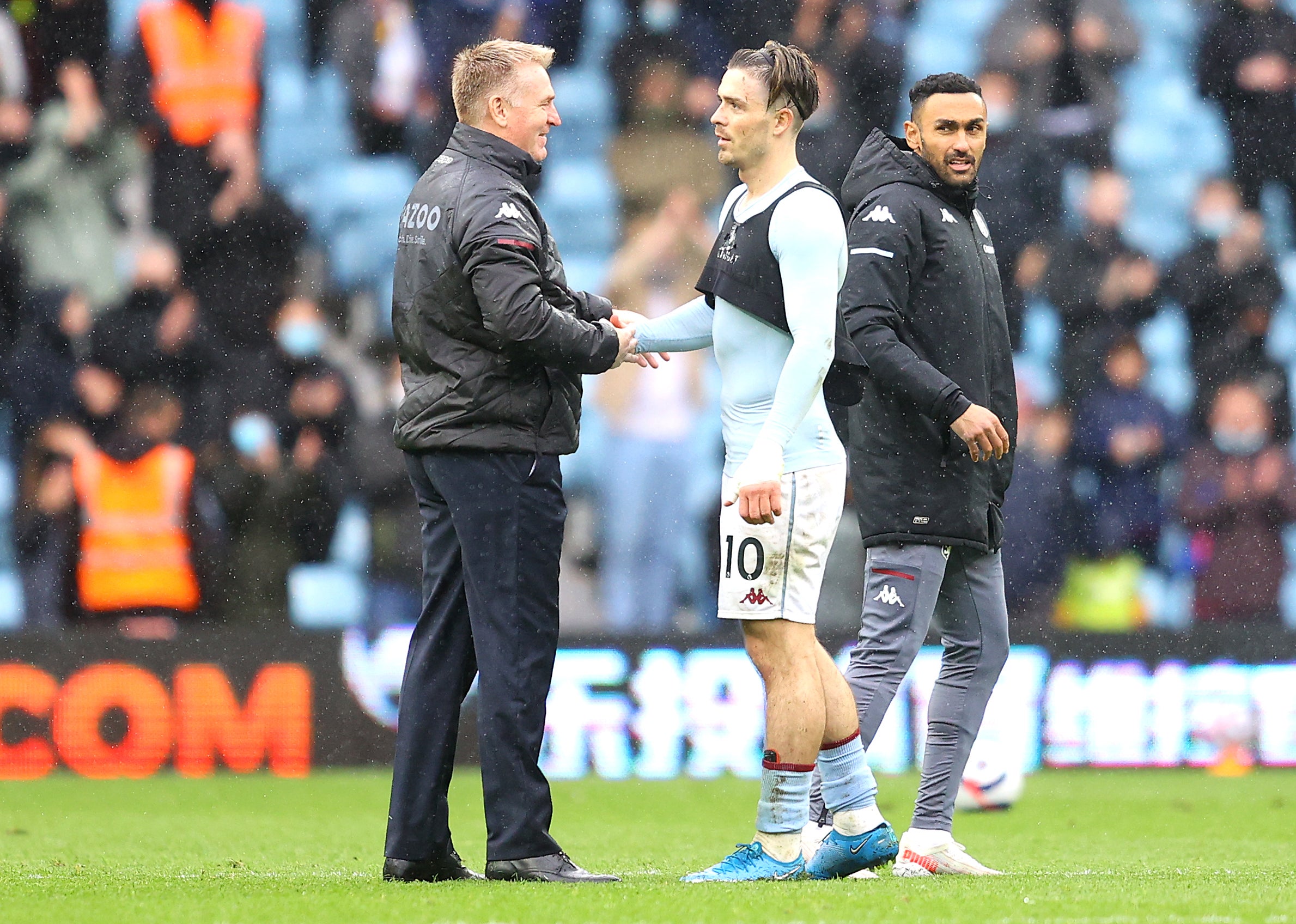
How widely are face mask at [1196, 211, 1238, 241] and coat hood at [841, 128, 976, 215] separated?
7.07m

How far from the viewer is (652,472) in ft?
35.9

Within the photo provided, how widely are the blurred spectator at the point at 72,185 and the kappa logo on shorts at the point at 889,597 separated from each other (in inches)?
293

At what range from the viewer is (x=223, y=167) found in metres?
11.4

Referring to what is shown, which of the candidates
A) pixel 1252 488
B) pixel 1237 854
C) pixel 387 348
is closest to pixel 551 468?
pixel 1237 854

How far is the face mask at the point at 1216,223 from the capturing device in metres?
12.2

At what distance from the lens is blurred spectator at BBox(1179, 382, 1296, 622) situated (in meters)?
11.1

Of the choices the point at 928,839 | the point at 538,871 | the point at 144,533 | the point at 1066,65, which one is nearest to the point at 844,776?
the point at 928,839

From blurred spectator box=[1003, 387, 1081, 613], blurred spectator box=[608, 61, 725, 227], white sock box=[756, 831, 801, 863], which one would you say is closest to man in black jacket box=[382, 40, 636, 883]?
white sock box=[756, 831, 801, 863]

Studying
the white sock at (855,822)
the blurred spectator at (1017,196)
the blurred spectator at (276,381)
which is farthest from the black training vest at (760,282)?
the blurred spectator at (1017,196)

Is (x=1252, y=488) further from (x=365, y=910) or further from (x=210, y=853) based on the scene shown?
(x=365, y=910)

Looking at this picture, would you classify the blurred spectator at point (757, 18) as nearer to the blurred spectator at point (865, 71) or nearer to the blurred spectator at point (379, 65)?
the blurred spectator at point (865, 71)

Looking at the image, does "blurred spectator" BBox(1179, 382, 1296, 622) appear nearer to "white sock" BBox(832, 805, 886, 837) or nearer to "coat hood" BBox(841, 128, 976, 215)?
"coat hood" BBox(841, 128, 976, 215)

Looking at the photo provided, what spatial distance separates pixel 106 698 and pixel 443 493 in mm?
5338

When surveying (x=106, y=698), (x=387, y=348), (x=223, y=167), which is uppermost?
(x=223, y=167)
